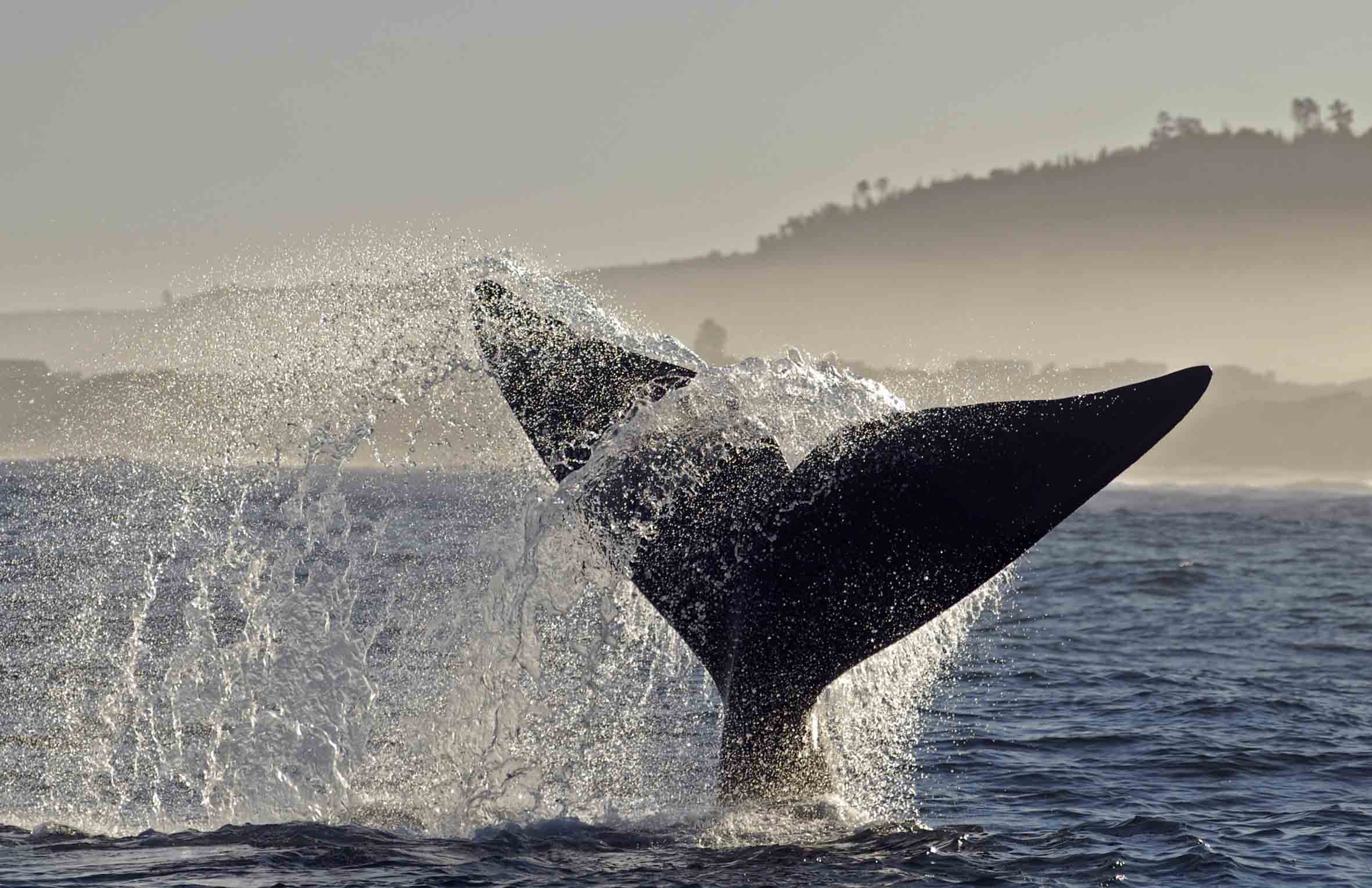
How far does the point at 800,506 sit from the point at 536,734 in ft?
18.5

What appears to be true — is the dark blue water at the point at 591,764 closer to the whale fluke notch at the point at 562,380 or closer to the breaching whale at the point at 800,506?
the breaching whale at the point at 800,506

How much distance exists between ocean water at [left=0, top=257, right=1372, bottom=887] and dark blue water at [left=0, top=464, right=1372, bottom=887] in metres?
0.04

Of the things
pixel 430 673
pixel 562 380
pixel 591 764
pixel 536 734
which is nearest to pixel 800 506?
pixel 562 380

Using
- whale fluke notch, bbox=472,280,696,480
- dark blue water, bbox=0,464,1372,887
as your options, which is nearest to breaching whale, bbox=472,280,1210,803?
whale fluke notch, bbox=472,280,696,480

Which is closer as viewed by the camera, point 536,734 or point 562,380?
point 562,380

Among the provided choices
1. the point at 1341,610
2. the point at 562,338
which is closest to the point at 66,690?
the point at 562,338

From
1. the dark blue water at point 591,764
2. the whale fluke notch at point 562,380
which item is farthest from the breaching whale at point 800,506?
the dark blue water at point 591,764

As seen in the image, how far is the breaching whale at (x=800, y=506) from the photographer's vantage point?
6.80 meters

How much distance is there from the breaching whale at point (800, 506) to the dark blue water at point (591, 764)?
0.87m

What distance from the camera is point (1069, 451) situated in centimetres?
676

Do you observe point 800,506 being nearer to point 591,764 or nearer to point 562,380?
point 562,380

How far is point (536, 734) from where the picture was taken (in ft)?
40.1

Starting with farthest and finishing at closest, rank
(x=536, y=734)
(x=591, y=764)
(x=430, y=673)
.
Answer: (x=430, y=673) < (x=536, y=734) < (x=591, y=764)

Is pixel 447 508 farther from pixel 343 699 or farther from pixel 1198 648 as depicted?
pixel 343 699
